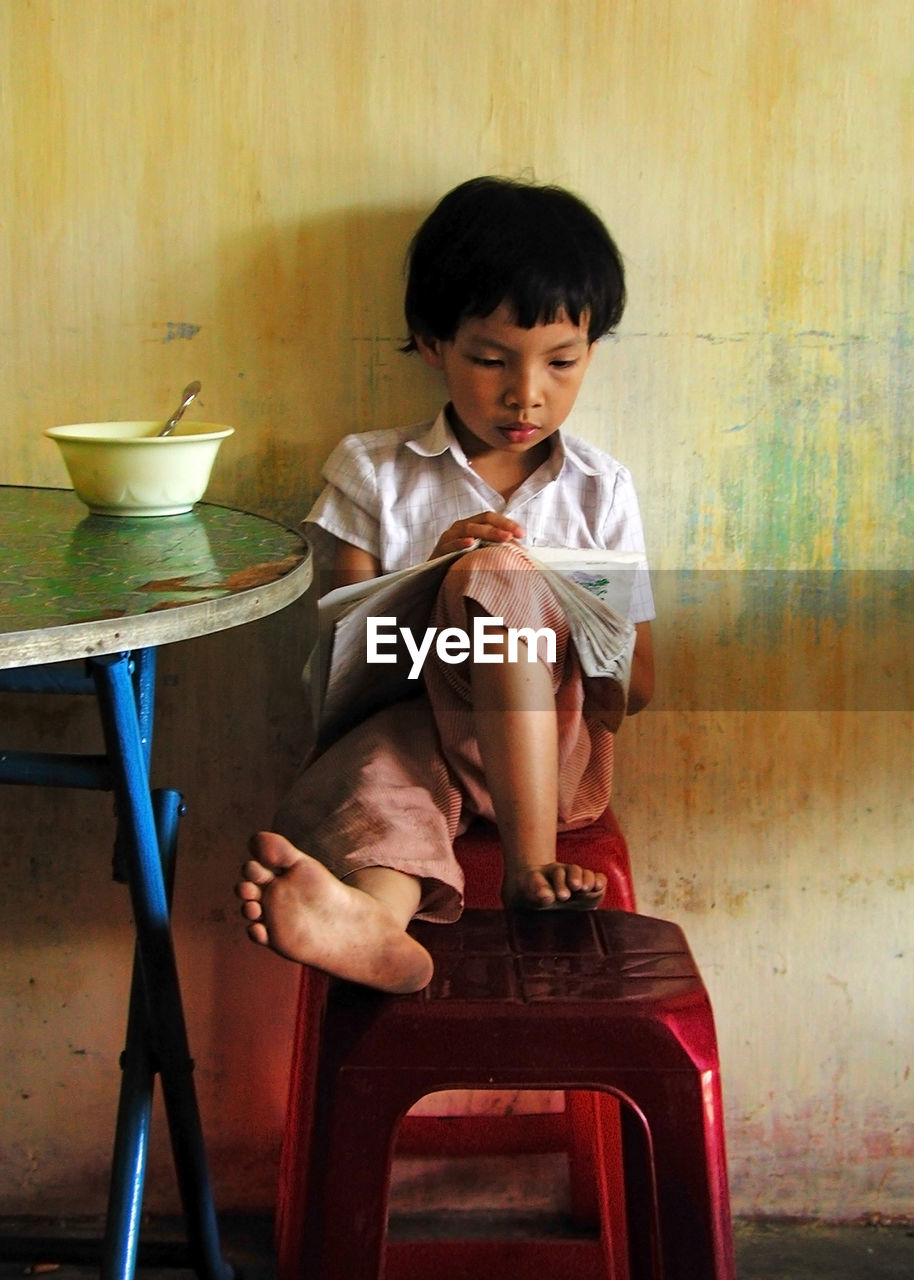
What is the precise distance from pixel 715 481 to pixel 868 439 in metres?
0.20

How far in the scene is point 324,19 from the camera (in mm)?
1475

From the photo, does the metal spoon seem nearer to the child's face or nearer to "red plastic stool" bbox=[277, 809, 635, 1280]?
the child's face

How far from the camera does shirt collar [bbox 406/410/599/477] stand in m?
1.50

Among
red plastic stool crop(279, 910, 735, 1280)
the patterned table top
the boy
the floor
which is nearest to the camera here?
the patterned table top

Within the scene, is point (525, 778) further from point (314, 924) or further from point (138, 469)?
point (138, 469)

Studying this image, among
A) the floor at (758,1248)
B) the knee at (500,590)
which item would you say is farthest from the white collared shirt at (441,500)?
the floor at (758,1248)

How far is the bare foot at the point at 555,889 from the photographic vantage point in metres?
1.16

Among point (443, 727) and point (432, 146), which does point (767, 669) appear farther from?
point (432, 146)

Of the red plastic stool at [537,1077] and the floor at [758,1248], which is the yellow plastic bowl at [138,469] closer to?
the red plastic stool at [537,1077]

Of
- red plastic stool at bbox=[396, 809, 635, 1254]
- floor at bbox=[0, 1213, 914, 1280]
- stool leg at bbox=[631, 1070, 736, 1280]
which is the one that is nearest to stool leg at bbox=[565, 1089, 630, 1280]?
red plastic stool at bbox=[396, 809, 635, 1254]

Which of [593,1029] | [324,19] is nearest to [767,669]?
[593,1029]

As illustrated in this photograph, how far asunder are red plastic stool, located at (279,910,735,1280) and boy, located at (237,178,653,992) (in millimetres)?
53

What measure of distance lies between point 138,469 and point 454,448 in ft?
1.27

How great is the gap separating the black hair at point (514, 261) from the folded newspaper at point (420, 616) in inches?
11.3
